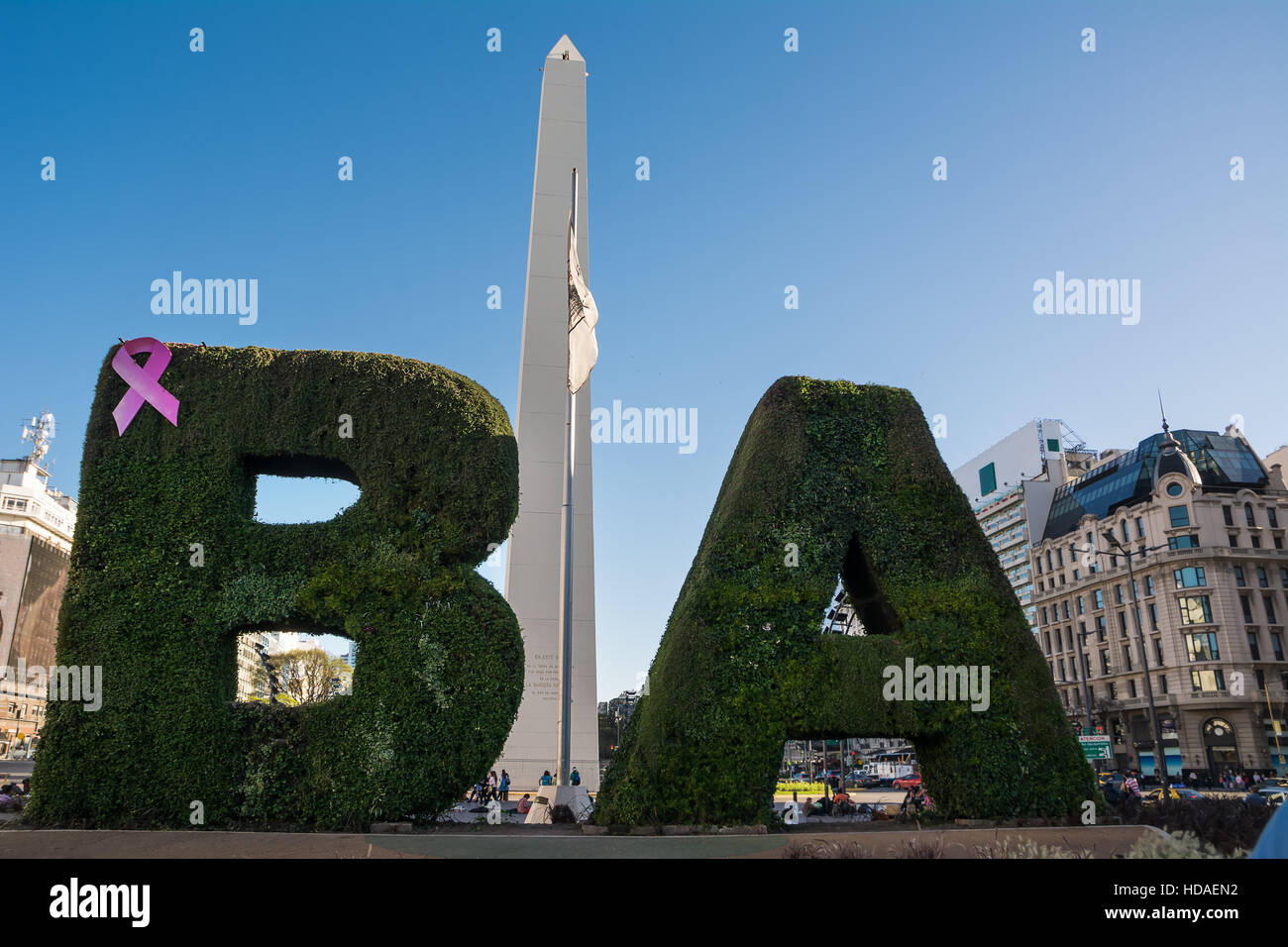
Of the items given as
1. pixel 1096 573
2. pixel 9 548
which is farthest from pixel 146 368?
pixel 1096 573

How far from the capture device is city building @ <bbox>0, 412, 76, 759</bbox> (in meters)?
68.9

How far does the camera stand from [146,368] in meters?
16.0

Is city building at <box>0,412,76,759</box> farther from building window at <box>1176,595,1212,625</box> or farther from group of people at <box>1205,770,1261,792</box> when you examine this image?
building window at <box>1176,595,1212,625</box>

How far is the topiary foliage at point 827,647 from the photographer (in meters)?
14.2

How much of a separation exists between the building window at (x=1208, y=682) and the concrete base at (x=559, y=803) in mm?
61364

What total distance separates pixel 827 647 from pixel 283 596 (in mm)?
9852

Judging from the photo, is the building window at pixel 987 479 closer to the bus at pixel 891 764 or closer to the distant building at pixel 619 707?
the bus at pixel 891 764

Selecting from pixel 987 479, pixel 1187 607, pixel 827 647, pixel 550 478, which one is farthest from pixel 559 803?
pixel 987 479

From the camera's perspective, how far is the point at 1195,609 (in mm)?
62969

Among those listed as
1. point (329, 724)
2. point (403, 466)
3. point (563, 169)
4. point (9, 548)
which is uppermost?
point (563, 169)
